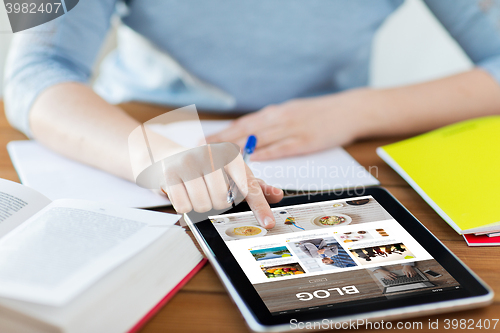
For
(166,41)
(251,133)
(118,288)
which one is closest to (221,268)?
(118,288)

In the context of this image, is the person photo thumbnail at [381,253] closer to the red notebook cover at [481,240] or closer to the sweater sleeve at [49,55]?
the red notebook cover at [481,240]

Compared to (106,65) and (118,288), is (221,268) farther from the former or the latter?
(106,65)

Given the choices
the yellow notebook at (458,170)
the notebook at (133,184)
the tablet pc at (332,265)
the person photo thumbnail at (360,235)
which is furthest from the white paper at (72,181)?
the yellow notebook at (458,170)

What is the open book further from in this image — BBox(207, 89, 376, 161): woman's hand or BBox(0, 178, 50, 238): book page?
BBox(207, 89, 376, 161): woman's hand

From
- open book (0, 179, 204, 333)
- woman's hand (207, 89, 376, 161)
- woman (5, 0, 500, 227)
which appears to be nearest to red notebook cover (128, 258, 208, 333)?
open book (0, 179, 204, 333)

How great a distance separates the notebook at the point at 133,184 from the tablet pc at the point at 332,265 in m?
0.07

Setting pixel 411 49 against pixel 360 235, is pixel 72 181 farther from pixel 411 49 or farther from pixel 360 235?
pixel 411 49

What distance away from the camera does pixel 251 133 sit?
69 centimetres

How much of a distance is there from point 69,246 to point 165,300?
0.10 meters

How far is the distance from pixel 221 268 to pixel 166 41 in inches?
24.4

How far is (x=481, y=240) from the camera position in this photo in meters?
0.46

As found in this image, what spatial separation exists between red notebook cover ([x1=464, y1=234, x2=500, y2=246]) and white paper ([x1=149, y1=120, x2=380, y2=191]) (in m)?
0.15

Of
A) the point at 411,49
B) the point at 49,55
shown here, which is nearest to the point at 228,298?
the point at 49,55

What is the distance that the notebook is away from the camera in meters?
0.54
